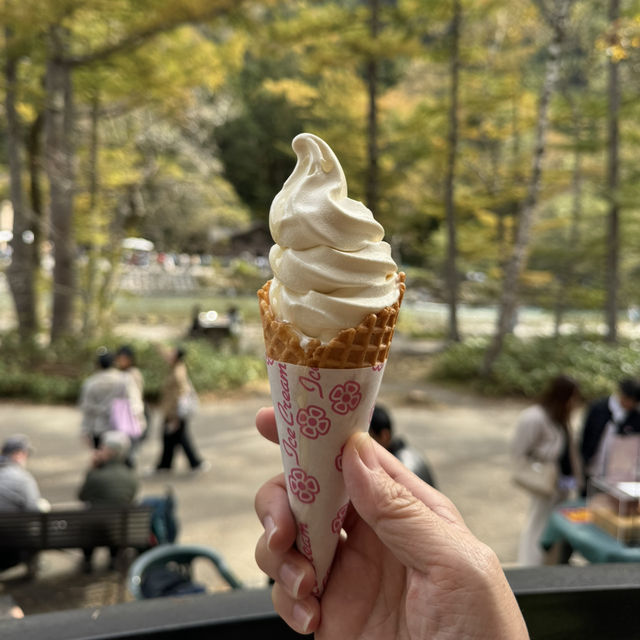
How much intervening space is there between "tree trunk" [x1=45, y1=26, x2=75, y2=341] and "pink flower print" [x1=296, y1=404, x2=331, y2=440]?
41.2 ft

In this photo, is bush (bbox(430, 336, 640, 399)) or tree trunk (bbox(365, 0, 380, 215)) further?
tree trunk (bbox(365, 0, 380, 215))

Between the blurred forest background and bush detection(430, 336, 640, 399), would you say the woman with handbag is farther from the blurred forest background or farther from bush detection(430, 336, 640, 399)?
bush detection(430, 336, 640, 399)

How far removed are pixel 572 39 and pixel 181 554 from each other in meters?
16.6

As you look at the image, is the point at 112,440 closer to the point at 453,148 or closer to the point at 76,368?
the point at 76,368

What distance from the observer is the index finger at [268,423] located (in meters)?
1.79

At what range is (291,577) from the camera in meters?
1.52

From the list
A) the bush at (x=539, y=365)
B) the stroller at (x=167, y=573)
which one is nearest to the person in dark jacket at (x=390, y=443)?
the stroller at (x=167, y=573)

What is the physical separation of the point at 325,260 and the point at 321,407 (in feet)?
1.20

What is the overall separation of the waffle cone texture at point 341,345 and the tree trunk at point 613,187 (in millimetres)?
13038

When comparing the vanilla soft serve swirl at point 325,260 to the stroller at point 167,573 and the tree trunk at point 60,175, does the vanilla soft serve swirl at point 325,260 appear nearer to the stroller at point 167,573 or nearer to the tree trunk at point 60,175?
the stroller at point 167,573

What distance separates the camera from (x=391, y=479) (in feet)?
4.84

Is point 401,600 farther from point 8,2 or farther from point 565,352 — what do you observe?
point 565,352

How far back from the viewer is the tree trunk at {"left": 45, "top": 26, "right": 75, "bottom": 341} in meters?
12.5

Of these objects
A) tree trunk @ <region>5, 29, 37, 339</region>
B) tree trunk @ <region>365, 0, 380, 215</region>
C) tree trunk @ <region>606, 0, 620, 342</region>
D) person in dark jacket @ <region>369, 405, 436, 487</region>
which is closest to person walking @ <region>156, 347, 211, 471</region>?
person in dark jacket @ <region>369, 405, 436, 487</region>
